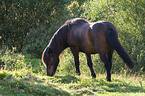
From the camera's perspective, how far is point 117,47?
26.6ft

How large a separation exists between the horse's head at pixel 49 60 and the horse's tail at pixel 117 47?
2.88 meters

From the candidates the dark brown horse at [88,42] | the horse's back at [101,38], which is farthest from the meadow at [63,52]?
the horse's back at [101,38]

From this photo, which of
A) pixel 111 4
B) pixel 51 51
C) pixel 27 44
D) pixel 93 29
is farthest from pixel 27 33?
pixel 93 29

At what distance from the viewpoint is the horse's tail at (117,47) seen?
7957mm

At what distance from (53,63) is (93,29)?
2.59m

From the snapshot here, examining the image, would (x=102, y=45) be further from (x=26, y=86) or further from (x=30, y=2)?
(x=30, y=2)

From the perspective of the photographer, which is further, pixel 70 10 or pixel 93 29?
pixel 70 10

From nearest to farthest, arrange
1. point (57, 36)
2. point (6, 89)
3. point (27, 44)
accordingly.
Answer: point (6, 89) → point (57, 36) → point (27, 44)

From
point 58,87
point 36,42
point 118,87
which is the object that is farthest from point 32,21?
point 58,87

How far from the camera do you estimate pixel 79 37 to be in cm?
942

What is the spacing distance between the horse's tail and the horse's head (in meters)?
2.88

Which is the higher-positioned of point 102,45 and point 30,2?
point 30,2

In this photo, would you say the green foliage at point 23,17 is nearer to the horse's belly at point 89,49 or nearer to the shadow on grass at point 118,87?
the horse's belly at point 89,49

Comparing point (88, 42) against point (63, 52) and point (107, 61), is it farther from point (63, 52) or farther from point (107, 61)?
point (63, 52)
